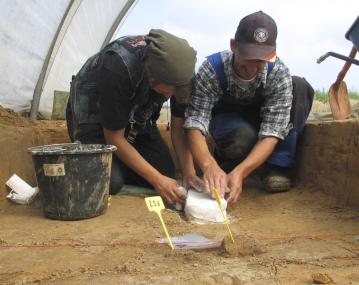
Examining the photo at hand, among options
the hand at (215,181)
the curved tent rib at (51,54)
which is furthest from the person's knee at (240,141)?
the curved tent rib at (51,54)

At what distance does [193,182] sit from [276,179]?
594mm

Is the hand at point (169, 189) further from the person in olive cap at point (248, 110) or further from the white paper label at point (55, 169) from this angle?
the white paper label at point (55, 169)

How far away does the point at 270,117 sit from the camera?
2.72 meters

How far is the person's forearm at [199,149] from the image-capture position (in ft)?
8.35

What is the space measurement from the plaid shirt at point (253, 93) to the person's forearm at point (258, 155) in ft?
0.14

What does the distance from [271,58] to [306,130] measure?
86cm

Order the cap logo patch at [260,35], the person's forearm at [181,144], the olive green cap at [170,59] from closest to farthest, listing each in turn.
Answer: the olive green cap at [170,59] → the cap logo patch at [260,35] → the person's forearm at [181,144]

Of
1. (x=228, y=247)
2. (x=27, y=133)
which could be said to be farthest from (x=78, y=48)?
(x=228, y=247)

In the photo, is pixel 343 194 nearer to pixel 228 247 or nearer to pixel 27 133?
pixel 228 247

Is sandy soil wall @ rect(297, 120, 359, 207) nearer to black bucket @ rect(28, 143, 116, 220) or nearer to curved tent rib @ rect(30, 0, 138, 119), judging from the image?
black bucket @ rect(28, 143, 116, 220)

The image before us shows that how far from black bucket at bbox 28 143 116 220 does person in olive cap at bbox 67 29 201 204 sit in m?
0.24

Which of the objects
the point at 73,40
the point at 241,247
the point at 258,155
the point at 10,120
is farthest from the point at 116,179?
the point at 73,40

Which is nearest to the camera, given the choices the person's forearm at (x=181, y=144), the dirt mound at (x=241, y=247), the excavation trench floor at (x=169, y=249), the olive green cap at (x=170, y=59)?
the excavation trench floor at (x=169, y=249)

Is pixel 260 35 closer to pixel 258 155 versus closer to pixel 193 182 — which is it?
pixel 258 155
